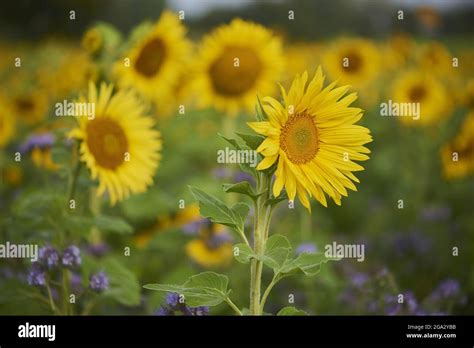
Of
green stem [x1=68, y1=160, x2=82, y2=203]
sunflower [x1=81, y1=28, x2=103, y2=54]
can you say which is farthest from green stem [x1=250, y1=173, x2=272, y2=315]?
sunflower [x1=81, y1=28, x2=103, y2=54]

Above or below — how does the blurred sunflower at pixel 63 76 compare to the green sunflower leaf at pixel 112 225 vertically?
above

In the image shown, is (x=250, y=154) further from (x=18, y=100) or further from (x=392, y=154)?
(x=392, y=154)

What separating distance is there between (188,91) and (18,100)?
90 centimetres

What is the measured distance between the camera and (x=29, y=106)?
3781 millimetres

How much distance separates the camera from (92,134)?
2.28 metres

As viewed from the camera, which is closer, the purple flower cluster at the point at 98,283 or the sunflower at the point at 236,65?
the purple flower cluster at the point at 98,283

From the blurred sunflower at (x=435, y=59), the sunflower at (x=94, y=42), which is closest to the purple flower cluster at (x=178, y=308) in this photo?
the sunflower at (x=94, y=42)

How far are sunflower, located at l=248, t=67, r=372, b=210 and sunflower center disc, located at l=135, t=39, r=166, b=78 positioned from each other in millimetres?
1323

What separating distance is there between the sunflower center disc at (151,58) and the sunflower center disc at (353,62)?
165 cm

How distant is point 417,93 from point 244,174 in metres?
1.64

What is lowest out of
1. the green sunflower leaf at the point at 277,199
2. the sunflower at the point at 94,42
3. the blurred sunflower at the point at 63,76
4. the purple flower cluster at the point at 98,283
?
the purple flower cluster at the point at 98,283

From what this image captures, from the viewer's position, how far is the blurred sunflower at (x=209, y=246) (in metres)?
3.07

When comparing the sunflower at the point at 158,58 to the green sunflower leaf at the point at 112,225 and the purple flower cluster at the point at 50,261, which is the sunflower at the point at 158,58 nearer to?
the green sunflower leaf at the point at 112,225
